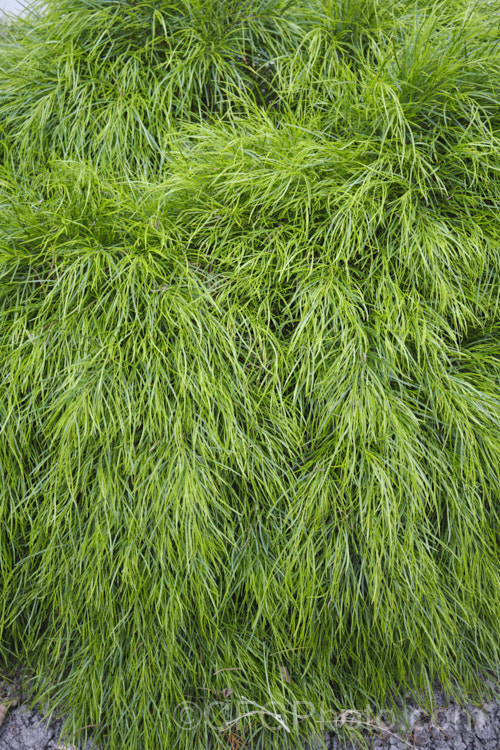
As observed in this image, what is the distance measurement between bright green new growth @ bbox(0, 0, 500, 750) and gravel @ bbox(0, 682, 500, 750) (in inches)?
4.1

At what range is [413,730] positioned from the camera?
1.54m

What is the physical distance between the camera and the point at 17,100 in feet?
6.45

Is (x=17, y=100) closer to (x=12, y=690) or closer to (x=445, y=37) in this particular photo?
(x=445, y=37)

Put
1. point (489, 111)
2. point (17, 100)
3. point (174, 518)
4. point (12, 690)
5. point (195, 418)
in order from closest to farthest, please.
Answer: point (174, 518), point (195, 418), point (12, 690), point (489, 111), point (17, 100)

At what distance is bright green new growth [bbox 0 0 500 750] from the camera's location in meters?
1.41

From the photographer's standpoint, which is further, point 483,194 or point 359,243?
point 483,194

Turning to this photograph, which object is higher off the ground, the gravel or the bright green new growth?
the bright green new growth

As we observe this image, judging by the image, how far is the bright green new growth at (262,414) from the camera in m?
1.41

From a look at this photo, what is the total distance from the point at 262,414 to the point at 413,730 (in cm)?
106

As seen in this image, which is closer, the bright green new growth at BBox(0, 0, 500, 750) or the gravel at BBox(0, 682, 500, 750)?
the bright green new growth at BBox(0, 0, 500, 750)

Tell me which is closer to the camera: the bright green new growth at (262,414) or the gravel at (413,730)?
the bright green new growth at (262,414)

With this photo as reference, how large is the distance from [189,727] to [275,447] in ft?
2.65

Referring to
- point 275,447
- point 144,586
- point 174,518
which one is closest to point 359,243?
point 275,447

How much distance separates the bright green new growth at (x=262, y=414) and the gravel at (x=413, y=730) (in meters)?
0.10
